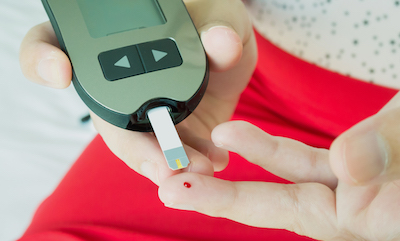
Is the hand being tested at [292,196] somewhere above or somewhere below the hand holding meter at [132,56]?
below

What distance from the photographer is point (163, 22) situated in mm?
417

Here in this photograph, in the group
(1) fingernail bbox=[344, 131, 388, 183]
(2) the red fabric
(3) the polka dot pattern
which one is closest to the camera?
(1) fingernail bbox=[344, 131, 388, 183]

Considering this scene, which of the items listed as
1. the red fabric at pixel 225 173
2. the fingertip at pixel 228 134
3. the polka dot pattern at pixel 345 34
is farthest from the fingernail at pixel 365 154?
the polka dot pattern at pixel 345 34

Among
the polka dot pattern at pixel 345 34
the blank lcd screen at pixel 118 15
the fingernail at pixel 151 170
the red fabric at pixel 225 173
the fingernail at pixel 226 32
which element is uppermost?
the blank lcd screen at pixel 118 15

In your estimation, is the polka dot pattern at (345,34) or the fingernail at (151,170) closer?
the fingernail at (151,170)

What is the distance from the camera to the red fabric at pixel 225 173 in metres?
0.45

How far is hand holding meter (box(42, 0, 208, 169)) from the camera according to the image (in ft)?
1.14

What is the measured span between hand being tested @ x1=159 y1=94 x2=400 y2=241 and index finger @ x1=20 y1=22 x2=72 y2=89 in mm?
172

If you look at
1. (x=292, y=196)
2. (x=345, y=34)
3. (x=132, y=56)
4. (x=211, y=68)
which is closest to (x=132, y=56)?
(x=132, y=56)

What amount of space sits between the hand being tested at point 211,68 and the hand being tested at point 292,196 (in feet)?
0.10

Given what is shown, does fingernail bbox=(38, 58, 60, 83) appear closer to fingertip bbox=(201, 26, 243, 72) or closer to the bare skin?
the bare skin

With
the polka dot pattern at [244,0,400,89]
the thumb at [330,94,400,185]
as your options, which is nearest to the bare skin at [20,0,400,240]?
the thumb at [330,94,400,185]

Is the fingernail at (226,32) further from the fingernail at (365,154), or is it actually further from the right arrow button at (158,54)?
the fingernail at (365,154)

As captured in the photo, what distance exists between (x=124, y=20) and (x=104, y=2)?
0.14 ft
